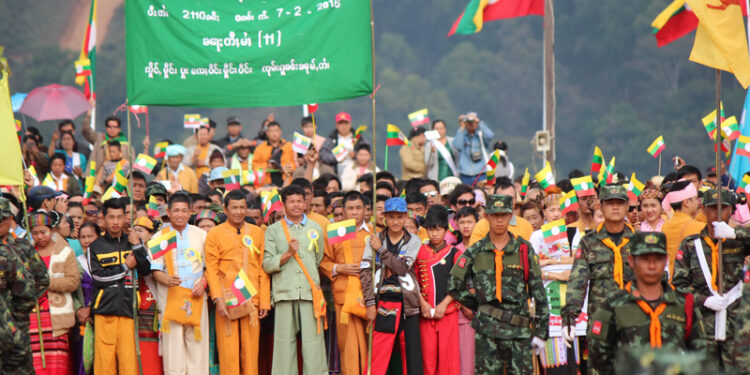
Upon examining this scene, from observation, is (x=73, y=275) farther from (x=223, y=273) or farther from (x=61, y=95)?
(x=61, y=95)

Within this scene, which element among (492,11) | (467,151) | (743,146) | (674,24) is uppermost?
(492,11)

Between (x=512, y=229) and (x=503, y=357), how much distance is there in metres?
2.06

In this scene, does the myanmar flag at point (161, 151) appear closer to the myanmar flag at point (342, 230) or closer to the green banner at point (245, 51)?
the green banner at point (245, 51)

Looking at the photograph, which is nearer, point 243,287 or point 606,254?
point 606,254

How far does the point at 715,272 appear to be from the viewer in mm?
8508

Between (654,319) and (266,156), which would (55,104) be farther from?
(654,319)

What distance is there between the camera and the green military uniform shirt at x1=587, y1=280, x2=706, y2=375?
6668 mm

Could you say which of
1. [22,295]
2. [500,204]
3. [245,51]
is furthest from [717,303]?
[22,295]

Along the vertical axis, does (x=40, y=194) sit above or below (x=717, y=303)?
above

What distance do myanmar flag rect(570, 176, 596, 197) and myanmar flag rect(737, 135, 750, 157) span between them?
6.99ft

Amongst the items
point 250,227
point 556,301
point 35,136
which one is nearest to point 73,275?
point 250,227

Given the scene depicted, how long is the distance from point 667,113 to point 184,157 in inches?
1000

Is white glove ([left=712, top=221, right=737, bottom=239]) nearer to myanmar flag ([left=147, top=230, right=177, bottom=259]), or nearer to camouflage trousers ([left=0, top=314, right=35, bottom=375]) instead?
myanmar flag ([left=147, top=230, right=177, bottom=259])

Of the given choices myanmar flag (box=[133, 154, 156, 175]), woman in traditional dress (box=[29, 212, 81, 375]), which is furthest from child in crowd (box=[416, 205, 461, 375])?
myanmar flag (box=[133, 154, 156, 175])
